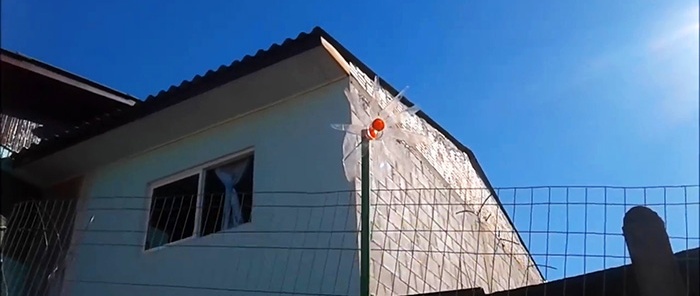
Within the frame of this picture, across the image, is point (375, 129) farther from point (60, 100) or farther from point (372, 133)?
point (60, 100)

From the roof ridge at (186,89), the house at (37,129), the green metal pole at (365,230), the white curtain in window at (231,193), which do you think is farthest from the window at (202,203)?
the green metal pole at (365,230)

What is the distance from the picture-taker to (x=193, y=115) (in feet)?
25.2

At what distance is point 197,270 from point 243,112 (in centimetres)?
147

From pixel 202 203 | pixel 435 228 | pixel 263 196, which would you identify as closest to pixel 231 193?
pixel 202 203

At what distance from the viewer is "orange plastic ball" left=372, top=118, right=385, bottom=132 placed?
4.65 metres

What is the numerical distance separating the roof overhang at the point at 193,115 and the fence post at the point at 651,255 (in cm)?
359

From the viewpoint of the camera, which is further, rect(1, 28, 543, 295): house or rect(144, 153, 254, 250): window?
rect(144, 153, 254, 250): window

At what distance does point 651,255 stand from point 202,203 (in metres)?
4.59

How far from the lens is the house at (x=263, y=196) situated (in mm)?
6332

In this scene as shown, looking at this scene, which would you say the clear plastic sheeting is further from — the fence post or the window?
the fence post

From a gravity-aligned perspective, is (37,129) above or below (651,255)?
above

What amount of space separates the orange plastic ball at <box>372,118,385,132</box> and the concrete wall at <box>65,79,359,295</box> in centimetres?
147

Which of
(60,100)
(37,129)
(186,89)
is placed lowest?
(186,89)

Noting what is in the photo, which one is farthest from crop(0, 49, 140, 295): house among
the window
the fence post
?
the fence post
